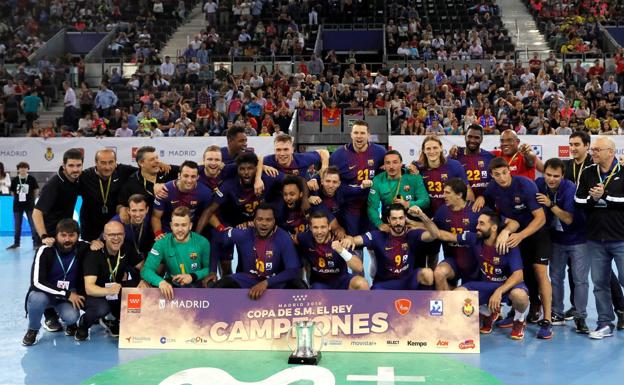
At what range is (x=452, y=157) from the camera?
8.99m

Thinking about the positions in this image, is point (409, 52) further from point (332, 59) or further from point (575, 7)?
point (575, 7)

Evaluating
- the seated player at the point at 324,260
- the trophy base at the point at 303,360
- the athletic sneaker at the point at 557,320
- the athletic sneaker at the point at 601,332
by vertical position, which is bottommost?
the athletic sneaker at the point at 557,320

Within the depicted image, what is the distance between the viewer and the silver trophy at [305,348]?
22.8 ft

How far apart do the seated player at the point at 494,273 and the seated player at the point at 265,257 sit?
159 centimetres

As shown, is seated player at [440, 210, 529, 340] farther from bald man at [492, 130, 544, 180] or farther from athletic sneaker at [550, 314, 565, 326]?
bald man at [492, 130, 544, 180]

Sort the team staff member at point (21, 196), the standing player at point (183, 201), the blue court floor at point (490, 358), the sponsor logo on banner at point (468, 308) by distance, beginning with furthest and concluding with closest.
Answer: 1. the team staff member at point (21, 196)
2. the standing player at point (183, 201)
3. the sponsor logo on banner at point (468, 308)
4. the blue court floor at point (490, 358)

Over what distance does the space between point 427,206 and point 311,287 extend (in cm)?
160

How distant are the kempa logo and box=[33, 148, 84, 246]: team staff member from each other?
2.67m

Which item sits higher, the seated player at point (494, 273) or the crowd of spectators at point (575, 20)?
the crowd of spectators at point (575, 20)

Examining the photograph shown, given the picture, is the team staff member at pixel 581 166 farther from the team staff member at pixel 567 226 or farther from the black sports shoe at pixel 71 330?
the black sports shoe at pixel 71 330

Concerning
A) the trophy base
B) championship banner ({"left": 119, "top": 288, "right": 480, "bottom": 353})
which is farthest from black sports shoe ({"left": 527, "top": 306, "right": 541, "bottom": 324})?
the trophy base

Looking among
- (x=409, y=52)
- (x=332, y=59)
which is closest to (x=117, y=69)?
(x=332, y=59)

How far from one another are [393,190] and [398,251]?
0.81 meters

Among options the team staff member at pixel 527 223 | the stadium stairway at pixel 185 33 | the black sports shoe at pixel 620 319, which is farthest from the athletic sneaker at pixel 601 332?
the stadium stairway at pixel 185 33
